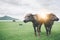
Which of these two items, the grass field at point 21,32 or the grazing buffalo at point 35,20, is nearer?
the grazing buffalo at point 35,20

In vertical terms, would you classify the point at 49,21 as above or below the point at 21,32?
above

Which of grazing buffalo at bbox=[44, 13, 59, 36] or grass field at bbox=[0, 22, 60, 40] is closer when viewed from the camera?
grazing buffalo at bbox=[44, 13, 59, 36]

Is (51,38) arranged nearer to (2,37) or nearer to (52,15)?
(52,15)

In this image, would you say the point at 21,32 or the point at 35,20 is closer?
the point at 35,20

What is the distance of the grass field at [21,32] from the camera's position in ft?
7.94

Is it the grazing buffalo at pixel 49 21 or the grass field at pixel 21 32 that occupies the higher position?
the grazing buffalo at pixel 49 21

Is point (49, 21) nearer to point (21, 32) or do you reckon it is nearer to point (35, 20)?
point (35, 20)

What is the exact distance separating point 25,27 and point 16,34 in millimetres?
148

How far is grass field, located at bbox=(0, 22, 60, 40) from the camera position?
2.42 metres

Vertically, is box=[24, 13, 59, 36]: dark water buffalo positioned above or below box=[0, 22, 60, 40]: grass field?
above

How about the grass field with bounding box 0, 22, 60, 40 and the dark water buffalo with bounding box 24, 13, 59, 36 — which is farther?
the grass field with bounding box 0, 22, 60, 40

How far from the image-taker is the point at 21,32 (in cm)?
248

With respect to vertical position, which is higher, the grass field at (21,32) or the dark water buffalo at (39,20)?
the dark water buffalo at (39,20)

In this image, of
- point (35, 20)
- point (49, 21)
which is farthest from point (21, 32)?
point (49, 21)
